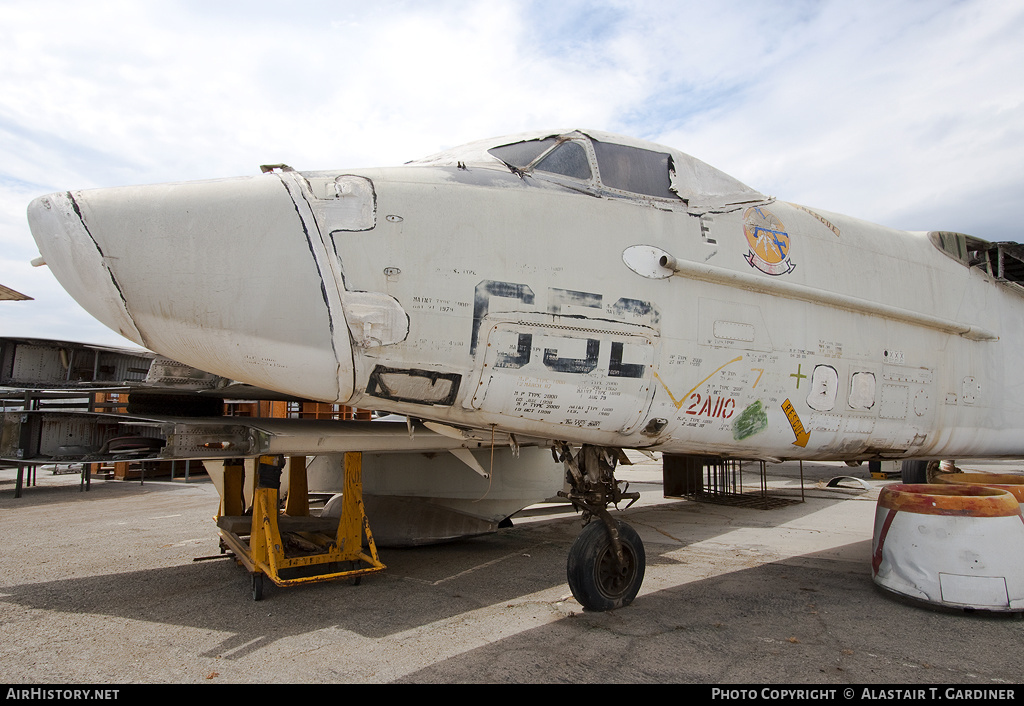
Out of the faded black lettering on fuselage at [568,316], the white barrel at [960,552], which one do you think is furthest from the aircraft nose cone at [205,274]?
the white barrel at [960,552]

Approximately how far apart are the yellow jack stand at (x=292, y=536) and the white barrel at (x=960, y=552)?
4.18m

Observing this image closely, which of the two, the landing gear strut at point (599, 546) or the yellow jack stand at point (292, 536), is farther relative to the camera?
the yellow jack stand at point (292, 536)

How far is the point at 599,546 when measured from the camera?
411 cm

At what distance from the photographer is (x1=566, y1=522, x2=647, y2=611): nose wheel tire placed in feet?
13.4

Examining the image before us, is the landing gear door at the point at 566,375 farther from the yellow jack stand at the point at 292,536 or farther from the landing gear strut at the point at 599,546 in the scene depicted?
the yellow jack stand at the point at 292,536

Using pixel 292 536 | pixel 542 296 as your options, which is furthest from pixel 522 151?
pixel 292 536

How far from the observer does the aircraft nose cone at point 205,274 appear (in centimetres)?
287

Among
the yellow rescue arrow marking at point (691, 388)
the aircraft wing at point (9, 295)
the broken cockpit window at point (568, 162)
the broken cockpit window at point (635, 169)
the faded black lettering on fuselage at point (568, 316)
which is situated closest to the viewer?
the faded black lettering on fuselage at point (568, 316)

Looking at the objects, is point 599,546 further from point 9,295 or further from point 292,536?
point 9,295

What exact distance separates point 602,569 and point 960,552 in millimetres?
2549

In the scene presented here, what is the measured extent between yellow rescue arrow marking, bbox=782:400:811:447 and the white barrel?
1178mm

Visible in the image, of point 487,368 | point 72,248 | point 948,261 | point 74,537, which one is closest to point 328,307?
point 487,368

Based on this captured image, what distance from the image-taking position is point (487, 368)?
10.6ft

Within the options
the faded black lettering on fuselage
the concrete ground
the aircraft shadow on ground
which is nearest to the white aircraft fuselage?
the faded black lettering on fuselage
